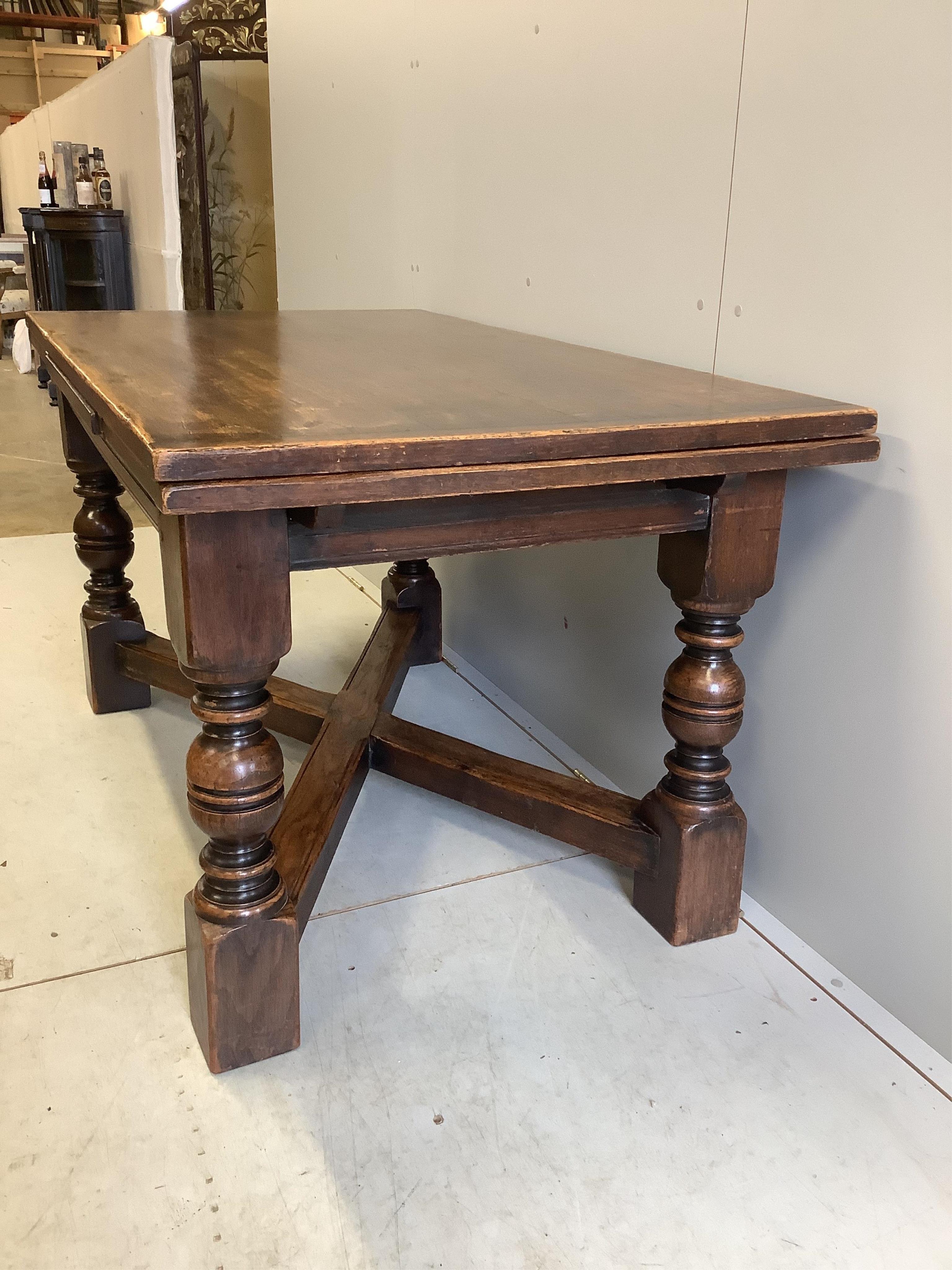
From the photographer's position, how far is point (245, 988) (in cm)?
101

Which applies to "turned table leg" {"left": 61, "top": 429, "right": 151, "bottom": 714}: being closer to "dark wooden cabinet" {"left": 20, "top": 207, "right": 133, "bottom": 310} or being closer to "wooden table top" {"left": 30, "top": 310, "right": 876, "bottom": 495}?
"wooden table top" {"left": 30, "top": 310, "right": 876, "bottom": 495}

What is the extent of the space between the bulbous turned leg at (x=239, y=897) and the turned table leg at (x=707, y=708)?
0.44 meters

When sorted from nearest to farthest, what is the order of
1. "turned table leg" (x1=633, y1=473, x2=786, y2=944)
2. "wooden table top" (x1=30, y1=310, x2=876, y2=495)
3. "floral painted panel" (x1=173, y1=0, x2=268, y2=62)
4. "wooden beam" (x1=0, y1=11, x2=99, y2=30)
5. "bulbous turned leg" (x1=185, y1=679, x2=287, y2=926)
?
"wooden table top" (x1=30, y1=310, x2=876, y2=495), "bulbous turned leg" (x1=185, y1=679, x2=287, y2=926), "turned table leg" (x1=633, y1=473, x2=786, y2=944), "floral painted panel" (x1=173, y1=0, x2=268, y2=62), "wooden beam" (x1=0, y1=11, x2=99, y2=30)

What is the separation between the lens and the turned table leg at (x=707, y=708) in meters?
1.07

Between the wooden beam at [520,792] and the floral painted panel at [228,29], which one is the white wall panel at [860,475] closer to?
the wooden beam at [520,792]

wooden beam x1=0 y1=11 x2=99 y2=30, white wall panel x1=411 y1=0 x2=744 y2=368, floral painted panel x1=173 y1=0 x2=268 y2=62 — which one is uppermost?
wooden beam x1=0 y1=11 x2=99 y2=30

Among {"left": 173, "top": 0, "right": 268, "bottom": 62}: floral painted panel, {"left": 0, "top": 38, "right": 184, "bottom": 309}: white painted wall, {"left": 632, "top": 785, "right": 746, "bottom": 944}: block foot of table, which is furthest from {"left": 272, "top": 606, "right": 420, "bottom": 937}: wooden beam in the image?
{"left": 173, "top": 0, "right": 268, "bottom": 62}: floral painted panel

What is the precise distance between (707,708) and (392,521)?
43 centimetres

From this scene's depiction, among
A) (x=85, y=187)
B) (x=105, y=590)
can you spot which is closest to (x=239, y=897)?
(x=105, y=590)

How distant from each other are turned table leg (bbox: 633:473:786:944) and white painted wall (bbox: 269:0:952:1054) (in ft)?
0.32

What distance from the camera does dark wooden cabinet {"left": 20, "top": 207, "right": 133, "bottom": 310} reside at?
5.22m

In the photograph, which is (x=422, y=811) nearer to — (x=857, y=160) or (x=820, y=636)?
(x=820, y=636)

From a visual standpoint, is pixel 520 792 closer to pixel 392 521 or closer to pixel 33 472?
pixel 392 521

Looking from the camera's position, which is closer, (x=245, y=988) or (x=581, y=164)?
(x=245, y=988)
